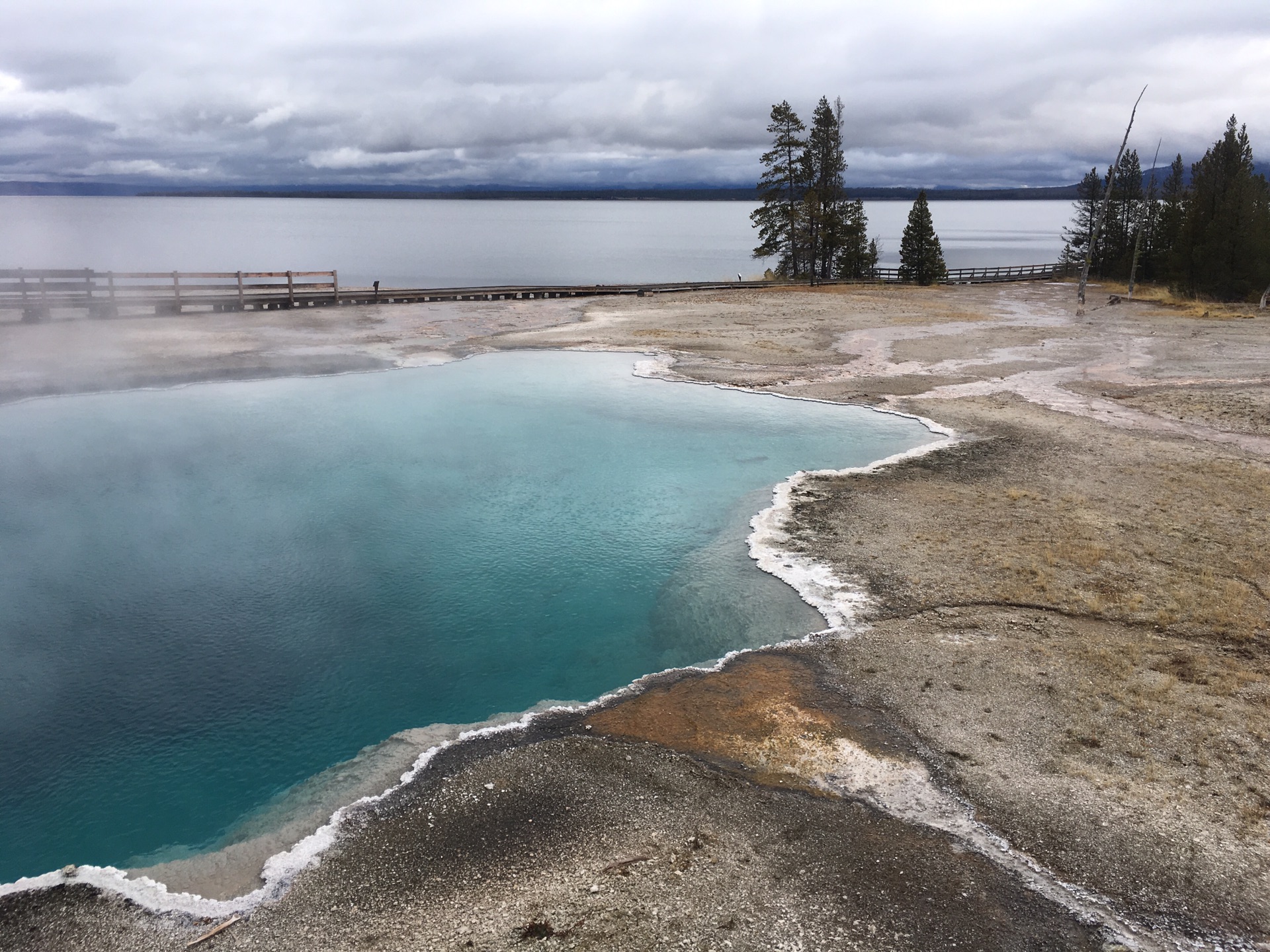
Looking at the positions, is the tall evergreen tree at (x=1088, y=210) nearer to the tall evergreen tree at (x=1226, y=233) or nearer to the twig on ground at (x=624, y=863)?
the tall evergreen tree at (x=1226, y=233)

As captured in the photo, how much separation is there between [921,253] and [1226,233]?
55.0 ft

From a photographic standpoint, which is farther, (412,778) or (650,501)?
(650,501)

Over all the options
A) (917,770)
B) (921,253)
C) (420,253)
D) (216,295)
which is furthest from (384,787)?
(420,253)

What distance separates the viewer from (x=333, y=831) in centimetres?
692

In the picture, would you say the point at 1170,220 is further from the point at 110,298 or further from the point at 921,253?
the point at 110,298

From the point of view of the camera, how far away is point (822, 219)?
187ft

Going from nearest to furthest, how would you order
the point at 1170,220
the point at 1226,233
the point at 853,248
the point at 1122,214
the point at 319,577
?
the point at 319,577 < the point at 1226,233 < the point at 1170,220 < the point at 853,248 < the point at 1122,214

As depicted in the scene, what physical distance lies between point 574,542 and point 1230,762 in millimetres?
8595

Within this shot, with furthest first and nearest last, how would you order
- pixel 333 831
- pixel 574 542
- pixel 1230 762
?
pixel 574 542 < pixel 1230 762 < pixel 333 831

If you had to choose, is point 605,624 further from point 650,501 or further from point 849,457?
point 849,457

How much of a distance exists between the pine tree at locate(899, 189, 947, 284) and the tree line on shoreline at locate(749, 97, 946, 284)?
0.14ft

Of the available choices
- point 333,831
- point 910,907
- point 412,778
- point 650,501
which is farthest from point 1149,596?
point 333,831

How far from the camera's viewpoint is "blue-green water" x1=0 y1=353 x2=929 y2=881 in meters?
8.27

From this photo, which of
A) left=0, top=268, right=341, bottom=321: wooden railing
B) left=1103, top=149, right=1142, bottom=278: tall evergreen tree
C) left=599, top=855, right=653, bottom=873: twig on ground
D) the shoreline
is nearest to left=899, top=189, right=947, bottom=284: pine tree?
left=1103, top=149, right=1142, bottom=278: tall evergreen tree
